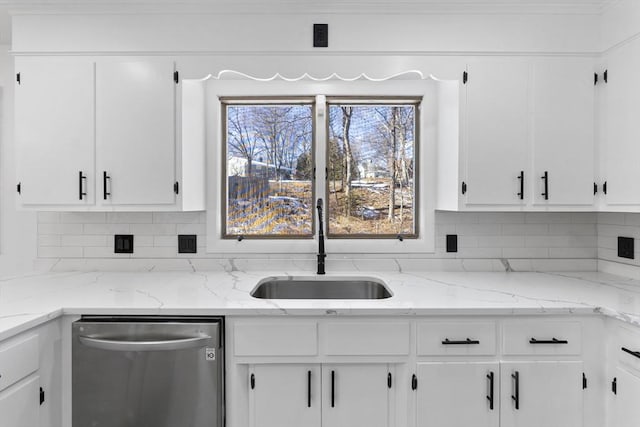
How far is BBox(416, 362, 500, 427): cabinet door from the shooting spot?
1.62 metres

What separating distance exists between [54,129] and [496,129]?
88.6 inches

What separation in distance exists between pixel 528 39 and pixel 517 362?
1.57 metres

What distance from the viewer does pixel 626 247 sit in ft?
7.07

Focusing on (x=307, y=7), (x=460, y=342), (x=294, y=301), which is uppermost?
(x=307, y=7)

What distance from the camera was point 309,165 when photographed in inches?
96.3

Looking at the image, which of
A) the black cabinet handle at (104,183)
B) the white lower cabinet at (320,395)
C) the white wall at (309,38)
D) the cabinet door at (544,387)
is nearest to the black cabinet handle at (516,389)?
the cabinet door at (544,387)

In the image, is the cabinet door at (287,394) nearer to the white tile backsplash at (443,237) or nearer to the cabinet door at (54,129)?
the white tile backsplash at (443,237)

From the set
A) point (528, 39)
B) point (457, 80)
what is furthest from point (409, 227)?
point (528, 39)

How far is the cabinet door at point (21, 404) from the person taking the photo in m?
1.37

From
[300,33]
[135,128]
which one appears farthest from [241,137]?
[300,33]

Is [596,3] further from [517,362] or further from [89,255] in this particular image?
[89,255]

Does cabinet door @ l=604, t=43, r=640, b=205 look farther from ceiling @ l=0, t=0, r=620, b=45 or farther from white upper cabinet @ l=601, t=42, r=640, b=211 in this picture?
ceiling @ l=0, t=0, r=620, b=45

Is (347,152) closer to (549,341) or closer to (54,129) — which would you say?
(549,341)

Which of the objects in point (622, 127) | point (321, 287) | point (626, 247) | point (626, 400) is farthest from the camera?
point (321, 287)
